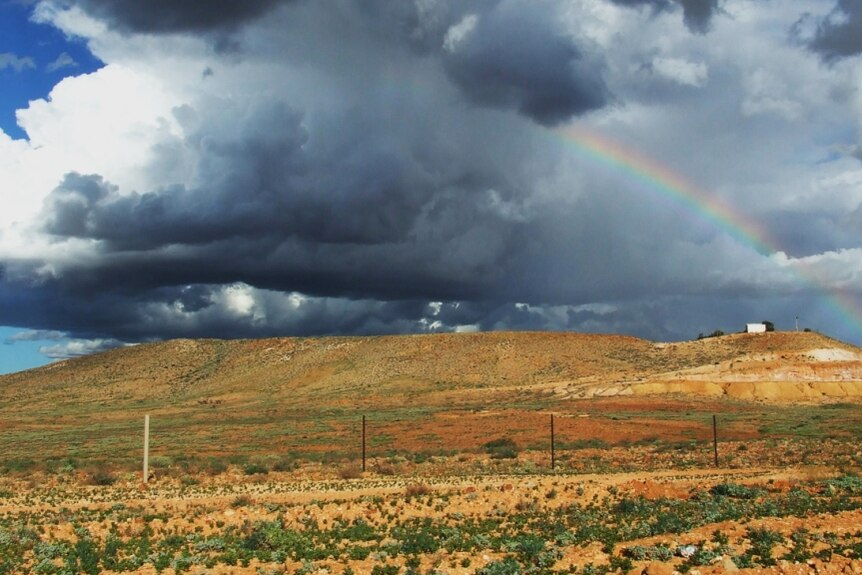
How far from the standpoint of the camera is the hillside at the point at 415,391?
52.4 m

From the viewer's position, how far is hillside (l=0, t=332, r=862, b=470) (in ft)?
172

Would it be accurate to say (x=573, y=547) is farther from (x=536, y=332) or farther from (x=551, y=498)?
(x=536, y=332)

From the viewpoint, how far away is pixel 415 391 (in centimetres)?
10688

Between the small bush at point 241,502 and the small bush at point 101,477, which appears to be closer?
the small bush at point 241,502

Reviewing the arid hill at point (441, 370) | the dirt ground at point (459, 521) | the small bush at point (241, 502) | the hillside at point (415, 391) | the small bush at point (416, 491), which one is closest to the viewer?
the dirt ground at point (459, 521)

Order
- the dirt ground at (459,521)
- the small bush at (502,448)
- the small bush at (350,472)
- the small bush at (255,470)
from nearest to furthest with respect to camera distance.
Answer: the dirt ground at (459,521) < the small bush at (350,472) < the small bush at (255,470) < the small bush at (502,448)

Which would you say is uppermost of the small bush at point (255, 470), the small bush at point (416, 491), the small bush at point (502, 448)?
the small bush at point (416, 491)

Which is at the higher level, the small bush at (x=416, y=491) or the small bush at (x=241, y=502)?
the small bush at (x=416, y=491)

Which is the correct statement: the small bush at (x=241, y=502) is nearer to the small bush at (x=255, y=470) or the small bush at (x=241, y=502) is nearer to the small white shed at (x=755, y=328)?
the small bush at (x=255, y=470)

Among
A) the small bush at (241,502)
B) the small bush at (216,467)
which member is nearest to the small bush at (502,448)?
the small bush at (216,467)

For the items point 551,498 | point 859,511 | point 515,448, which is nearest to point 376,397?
point 515,448

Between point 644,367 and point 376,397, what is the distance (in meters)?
42.2

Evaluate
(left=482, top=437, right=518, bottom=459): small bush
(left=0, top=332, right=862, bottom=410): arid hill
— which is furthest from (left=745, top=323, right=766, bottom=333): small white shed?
(left=482, top=437, right=518, bottom=459): small bush

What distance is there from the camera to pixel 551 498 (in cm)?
2183
